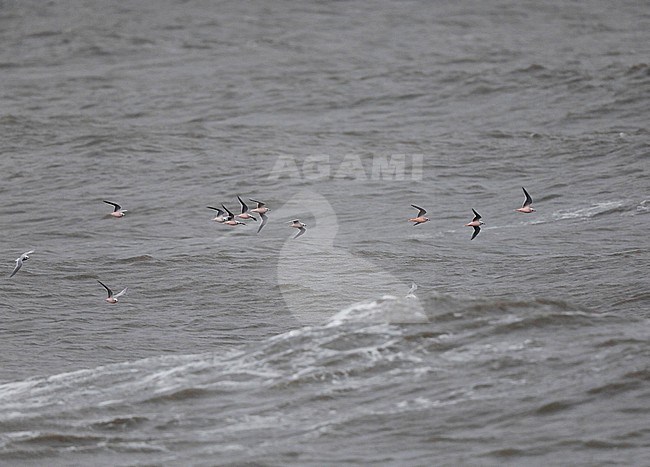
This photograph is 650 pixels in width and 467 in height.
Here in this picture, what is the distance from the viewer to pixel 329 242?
28.0 m

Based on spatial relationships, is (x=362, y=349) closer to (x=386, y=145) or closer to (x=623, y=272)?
(x=623, y=272)

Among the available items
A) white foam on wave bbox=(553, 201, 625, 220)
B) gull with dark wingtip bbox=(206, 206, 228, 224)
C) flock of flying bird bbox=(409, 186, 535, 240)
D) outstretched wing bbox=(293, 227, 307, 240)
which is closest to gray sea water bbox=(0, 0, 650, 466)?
white foam on wave bbox=(553, 201, 625, 220)

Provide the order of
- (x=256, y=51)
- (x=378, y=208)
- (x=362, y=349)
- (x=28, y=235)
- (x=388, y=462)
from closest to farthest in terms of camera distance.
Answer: (x=388, y=462)
(x=362, y=349)
(x=28, y=235)
(x=378, y=208)
(x=256, y=51)

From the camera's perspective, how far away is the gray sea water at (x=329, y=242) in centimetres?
1614

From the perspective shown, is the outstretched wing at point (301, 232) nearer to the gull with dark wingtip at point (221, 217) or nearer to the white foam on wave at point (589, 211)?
the gull with dark wingtip at point (221, 217)

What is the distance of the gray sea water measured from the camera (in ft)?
53.0

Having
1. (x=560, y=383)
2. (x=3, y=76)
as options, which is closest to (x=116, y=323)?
(x=560, y=383)

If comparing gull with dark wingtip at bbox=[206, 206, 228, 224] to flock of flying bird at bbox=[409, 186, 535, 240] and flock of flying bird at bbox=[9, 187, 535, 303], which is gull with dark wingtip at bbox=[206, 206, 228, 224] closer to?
flock of flying bird at bbox=[9, 187, 535, 303]

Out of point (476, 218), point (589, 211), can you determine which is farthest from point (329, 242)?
point (589, 211)

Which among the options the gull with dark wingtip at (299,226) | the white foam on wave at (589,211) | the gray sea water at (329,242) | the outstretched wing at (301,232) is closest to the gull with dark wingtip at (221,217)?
the gray sea water at (329,242)

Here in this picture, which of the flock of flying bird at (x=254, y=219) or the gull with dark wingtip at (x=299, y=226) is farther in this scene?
the gull with dark wingtip at (x=299, y=226)

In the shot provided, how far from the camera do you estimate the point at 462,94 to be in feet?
140

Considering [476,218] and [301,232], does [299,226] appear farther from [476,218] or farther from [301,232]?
[476,218]

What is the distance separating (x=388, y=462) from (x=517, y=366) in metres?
3.22
